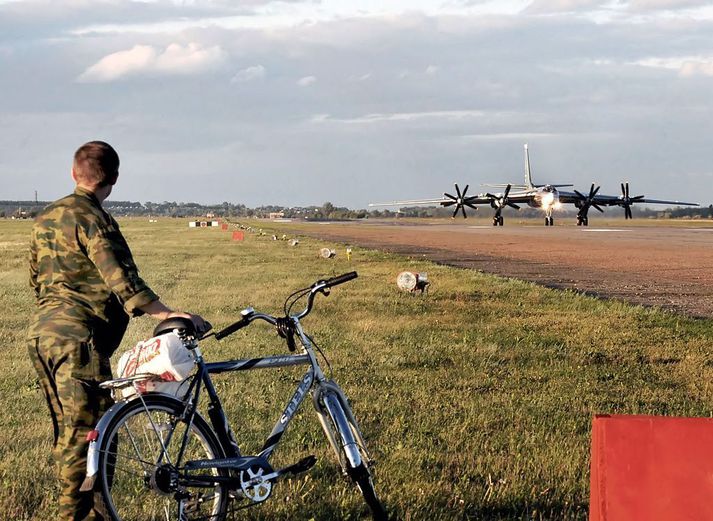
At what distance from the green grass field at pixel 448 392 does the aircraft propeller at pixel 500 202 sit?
87.3 metres

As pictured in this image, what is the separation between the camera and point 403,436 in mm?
8266

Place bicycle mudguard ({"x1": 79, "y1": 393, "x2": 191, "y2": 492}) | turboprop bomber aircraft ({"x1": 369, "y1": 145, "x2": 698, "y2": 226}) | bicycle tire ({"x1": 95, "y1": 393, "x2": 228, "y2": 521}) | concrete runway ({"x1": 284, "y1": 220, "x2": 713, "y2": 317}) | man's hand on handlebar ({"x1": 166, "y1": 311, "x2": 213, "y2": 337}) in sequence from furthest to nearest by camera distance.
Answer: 1. turboprop bomber aircraft ({"x1": 369, "y1": 145, "x2": 698, "y2": 226})
2. concrete runway ({"x1": 284, "y1": 220, "x2": 713, "y2": 317})
3. man's hand on handlebar ({"x1": 166, "y1": 311, "x2": 213, "y2": 337})
4. bicycle tire ({"x1": 95, "y1": 393, "x2": 228, "y2": 521})
5. bicycle mudguard ({"x1": 79, "y1": 393, "x2": 191, "y2": 492})

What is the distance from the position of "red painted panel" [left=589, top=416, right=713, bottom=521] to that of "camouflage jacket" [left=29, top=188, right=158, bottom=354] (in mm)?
2558

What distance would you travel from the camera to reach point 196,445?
5.23m

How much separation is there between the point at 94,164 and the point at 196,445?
1.75 m

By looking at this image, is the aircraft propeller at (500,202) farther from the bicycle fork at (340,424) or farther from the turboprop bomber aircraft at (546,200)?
the bicycle fork at (340,424)

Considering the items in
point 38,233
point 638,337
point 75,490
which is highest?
point 38,233

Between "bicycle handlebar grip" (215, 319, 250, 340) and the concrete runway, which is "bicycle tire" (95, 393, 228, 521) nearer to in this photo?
"bicycle handlebar grip" (215, 319, 250, 340)

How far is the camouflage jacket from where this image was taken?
196 inches

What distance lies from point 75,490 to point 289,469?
4.06 ft

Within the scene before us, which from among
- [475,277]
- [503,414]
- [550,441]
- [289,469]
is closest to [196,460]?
[289,469]

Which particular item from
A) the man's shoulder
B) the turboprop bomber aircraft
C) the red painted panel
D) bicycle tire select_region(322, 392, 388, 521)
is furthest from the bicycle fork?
the turboprop bomber aircraft

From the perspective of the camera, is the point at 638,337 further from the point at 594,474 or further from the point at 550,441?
the point at 594,474

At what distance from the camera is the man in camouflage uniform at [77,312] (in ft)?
16.5
